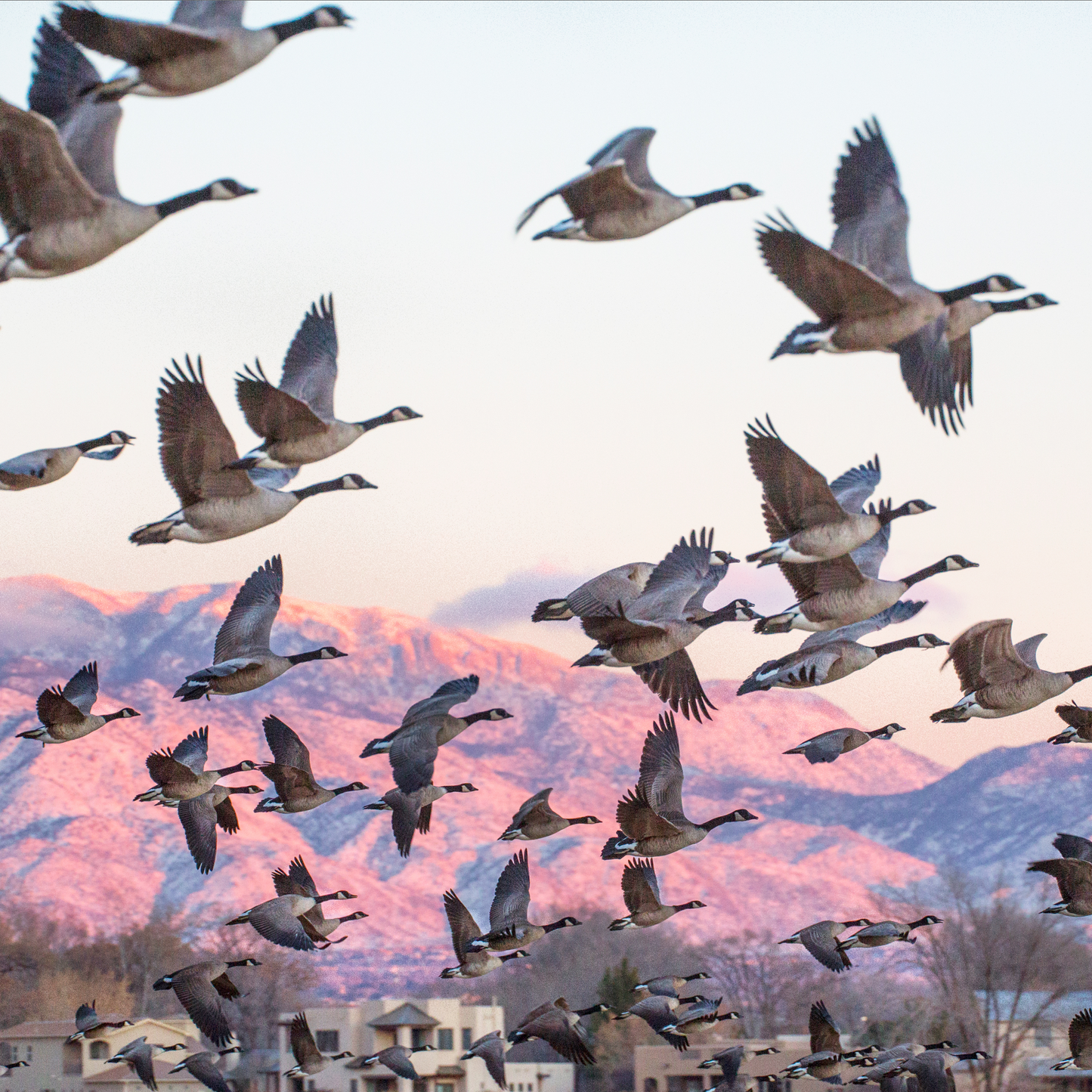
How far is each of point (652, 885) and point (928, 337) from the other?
10132 mm

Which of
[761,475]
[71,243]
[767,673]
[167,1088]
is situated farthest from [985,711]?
[167,1088]

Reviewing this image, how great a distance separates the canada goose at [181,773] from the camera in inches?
862

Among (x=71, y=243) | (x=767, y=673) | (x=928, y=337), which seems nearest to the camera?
(x=71, y=243)

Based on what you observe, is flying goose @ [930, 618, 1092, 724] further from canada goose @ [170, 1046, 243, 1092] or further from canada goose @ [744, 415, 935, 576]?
canada goose @ [170, 1046, 243, 1092]

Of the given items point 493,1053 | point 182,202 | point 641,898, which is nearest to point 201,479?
point 182,202

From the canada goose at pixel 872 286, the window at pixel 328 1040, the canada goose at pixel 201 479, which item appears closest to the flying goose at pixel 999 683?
the canada goose at pixel 872 286

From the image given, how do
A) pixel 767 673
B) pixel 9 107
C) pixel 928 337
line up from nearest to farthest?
pixel 9 107 → pixel 928 337 → pixel 767 673

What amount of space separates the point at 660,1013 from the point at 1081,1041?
5.51 meters

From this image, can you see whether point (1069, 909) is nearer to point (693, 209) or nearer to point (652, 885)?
point (652, 885)

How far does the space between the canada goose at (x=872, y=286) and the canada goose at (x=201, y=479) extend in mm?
5312

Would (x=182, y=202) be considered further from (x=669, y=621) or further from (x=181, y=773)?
(x=181, y=773)

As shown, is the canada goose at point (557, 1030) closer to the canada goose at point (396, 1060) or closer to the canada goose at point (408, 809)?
the canada goose at point (408, 809)

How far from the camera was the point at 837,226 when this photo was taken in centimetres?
1720

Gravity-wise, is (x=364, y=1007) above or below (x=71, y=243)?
below
